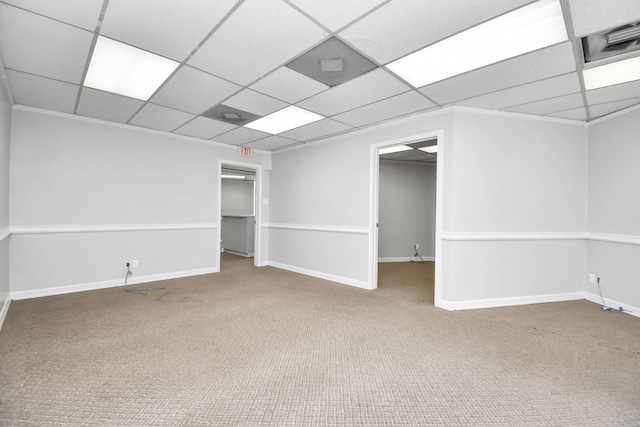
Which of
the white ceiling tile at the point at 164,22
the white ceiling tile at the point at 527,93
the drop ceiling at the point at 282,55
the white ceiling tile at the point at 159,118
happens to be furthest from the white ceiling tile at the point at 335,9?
the white ceiling tile at the point at 159,118

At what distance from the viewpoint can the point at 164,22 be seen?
1.90 meters

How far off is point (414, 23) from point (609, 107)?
299 centimetres

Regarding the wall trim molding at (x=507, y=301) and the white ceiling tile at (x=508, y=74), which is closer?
the white ceiling tile at (x=508, y=74)

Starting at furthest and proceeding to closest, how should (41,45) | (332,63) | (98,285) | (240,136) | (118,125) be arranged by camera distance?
(240,136)
(118,125)
(98,285)
(332,63)
(41,45)

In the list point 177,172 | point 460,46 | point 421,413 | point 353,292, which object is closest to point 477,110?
point 460,46

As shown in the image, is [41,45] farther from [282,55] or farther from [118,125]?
[118,125]

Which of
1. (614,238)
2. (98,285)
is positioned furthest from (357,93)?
(98,285)

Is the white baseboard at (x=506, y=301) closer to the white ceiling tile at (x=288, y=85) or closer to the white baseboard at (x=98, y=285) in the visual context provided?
the white ceiling tile at (x=288, y=85)

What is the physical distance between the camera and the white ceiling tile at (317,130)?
4008 millimetres

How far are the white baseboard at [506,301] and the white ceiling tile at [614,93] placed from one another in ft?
7.72

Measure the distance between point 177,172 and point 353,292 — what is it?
11.5 ft

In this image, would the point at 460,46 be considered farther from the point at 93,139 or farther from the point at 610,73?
the point at 93,139

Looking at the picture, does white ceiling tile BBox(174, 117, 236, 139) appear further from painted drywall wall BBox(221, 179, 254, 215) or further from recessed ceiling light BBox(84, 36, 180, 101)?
painted drywall wall BBox(221, 179, 254, 215)

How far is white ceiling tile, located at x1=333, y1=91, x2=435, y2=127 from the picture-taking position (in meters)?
3.10
